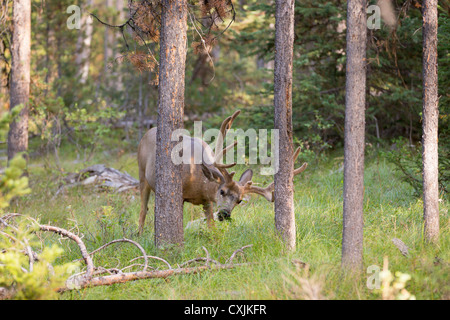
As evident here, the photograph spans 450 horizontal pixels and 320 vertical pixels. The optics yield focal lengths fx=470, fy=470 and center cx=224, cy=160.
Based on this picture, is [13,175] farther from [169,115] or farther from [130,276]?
[169,115]

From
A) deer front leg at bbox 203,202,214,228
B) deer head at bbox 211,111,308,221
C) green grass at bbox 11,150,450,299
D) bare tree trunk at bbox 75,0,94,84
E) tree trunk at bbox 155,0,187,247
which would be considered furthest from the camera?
bare tree trunk at bbox 75,0,94,84

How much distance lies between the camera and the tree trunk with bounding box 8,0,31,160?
11.9m

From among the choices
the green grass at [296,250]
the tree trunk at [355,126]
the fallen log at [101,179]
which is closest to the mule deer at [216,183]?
the green grass at [296,250]

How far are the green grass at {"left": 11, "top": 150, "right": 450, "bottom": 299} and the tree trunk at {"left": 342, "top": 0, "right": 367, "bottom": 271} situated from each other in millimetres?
324

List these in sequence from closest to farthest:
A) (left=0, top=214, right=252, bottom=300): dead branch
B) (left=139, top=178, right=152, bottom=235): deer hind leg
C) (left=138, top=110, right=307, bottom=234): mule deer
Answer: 1. (left=0, top=214, right=252, bottom=300): dead branch
2. (left=138, top=110, right=307, bottom=234): mule deer
3. (left=139, top=178, right=152, bottom=235): deer hind leg

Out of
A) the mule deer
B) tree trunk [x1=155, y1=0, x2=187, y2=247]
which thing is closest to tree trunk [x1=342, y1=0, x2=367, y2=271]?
the mule deer

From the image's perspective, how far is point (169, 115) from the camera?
21.2 feet

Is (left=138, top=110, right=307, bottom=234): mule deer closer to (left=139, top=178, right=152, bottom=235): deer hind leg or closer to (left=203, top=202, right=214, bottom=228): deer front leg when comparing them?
(left=203, top=202, right=214, bottom=228): deer front leg

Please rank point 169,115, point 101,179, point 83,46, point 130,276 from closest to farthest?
point 130,276
point 169,115
point 101,179
point 83,46

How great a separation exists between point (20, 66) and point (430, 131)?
10026 mm

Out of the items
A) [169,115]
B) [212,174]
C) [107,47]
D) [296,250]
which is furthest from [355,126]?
[107,47]

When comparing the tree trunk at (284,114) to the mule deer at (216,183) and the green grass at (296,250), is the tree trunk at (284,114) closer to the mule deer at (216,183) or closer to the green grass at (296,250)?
the green grass at (296,250)
